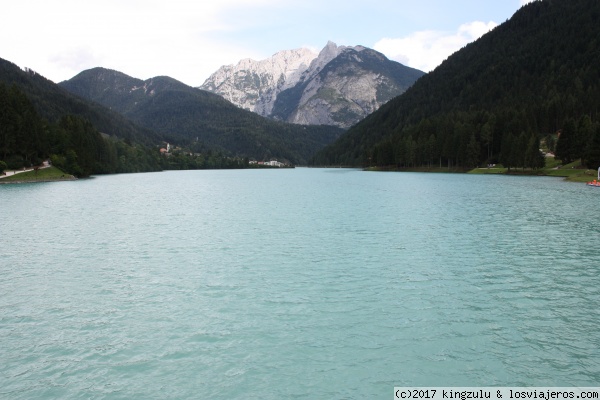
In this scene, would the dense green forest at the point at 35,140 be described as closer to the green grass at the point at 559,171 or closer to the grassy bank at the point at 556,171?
the grassy bank at the point at 556,171

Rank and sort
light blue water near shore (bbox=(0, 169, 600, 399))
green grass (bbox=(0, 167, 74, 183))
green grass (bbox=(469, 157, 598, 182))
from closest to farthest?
1. light blue water near shore (bbox=(0, 169, 600, 399))
2. green grass (bbox=(469, 157, 598, 182))
3. green grass (bbox=(0, 167, 74, 183))

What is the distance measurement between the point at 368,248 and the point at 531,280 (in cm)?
1274

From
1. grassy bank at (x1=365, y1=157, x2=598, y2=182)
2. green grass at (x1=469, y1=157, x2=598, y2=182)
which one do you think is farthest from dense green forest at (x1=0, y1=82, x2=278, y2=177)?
green grass at (x1=469, y1=157, x2=598, y2=182)

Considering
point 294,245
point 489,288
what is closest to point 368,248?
point 294,245

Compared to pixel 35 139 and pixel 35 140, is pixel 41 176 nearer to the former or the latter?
pixel 35 140

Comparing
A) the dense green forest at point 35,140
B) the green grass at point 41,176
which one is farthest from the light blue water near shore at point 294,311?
the dense green forest at point 35,140

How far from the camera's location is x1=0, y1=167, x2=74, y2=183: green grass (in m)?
126

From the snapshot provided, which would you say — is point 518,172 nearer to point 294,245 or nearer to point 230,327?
point 294,245

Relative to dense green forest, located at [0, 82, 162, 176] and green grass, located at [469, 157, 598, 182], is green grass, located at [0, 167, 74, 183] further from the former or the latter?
green grass, located at [469, 157, 598, 182]

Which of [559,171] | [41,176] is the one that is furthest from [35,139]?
[559,171]

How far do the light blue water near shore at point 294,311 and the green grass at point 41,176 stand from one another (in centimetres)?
9883

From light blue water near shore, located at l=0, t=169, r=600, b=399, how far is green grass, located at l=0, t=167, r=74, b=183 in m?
98.8

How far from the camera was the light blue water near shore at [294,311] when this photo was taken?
14336 mm

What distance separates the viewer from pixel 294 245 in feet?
121
